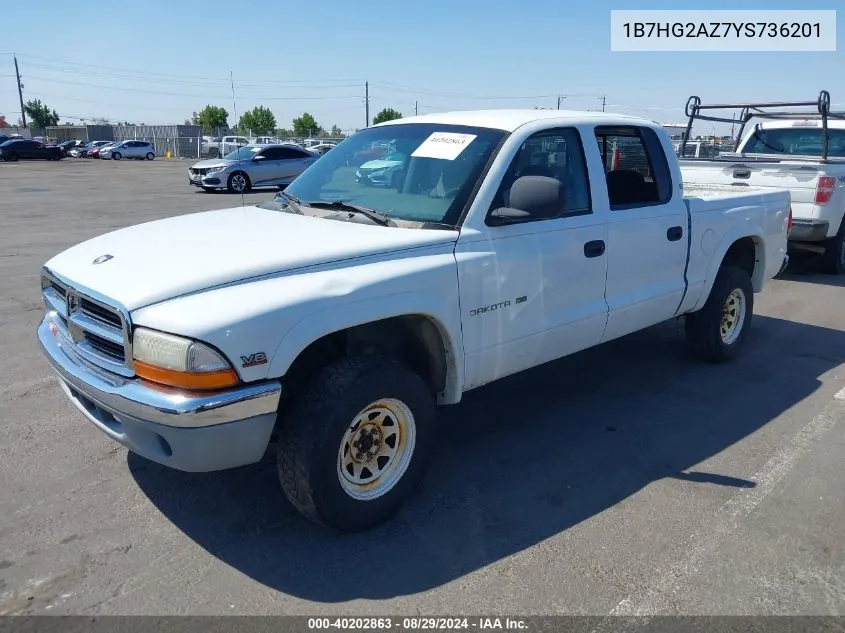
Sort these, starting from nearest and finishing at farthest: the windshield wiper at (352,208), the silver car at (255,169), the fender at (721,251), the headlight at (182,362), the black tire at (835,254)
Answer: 1. the headlight at (182,362)
2. the windshield wiper at (352,208)
3. the fender at (721,251)
4. the black tire at (835,254)
5. the silver car at (255,169)

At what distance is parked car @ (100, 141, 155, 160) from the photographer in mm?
50094

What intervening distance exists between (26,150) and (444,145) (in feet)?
158

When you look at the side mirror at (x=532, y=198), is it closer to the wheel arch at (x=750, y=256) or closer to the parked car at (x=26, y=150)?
the wheel arch at (x=750, y=256)

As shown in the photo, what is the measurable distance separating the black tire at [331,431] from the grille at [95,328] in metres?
0.73

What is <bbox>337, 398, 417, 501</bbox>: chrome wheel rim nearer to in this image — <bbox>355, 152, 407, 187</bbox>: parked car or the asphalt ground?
the asphalt ground

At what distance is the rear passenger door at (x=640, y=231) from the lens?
4395mm

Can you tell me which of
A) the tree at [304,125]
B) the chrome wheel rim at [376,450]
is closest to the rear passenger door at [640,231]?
the chrome wheel rim at [376,450]

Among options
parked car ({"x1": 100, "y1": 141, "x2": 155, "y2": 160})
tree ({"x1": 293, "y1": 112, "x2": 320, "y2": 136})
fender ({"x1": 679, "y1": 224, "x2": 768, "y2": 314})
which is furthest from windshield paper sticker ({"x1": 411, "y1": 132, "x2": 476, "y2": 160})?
tree ({"x1": 293, "y1": 112, "x2": 320, "y2": 136})

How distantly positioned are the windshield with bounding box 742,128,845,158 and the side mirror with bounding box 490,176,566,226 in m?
8.51

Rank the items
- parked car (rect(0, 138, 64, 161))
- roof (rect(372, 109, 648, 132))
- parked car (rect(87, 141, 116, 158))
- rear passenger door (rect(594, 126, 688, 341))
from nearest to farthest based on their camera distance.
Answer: roof (rect(372, 109, 648, 132)) → rear passenger door (rect(594, 126, 688, 341)) → parked car (rect(0, 138, 64, 161)) → parked car (rect(87, 141, 116, 158))

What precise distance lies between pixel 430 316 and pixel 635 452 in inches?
67.3

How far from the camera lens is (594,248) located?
4.15 meters

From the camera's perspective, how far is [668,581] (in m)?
2.97

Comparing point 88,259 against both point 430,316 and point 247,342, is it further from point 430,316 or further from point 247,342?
point 430,316
